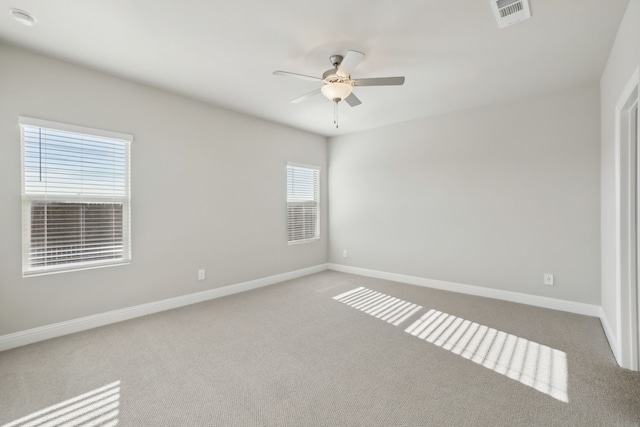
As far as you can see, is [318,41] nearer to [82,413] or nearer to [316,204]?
[82,413]

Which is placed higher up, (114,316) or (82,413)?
(114,316)

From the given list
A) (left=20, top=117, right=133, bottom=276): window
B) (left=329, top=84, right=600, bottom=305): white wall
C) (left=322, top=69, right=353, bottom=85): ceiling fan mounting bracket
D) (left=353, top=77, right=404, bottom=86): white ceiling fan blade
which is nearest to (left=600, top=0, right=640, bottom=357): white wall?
(left=329, top=84, right=600, bottom=305): white wall

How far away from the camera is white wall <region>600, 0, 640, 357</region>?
6.54ft

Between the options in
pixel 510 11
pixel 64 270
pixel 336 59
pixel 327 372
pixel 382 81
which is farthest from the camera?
pixel 64 270

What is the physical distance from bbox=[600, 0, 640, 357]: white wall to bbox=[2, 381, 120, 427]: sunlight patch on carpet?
3.68m

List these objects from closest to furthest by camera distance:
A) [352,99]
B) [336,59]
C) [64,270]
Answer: [336,59] → [64,270] → [352,99]

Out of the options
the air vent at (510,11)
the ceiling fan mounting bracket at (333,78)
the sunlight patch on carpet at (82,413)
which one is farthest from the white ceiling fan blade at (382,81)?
the sunlight patch on carpet at (82,413)

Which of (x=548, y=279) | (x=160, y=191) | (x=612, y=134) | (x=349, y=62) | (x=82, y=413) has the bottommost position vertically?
(x=82, y=413)

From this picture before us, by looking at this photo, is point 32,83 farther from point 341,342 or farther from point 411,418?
point 411,418

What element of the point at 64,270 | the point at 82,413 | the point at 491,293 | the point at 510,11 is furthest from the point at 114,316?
the point at 491,293

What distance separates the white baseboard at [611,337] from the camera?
7.61 feet

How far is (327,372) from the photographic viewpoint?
2.23 meters

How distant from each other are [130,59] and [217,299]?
293cm

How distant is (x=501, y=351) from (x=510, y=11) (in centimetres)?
267
